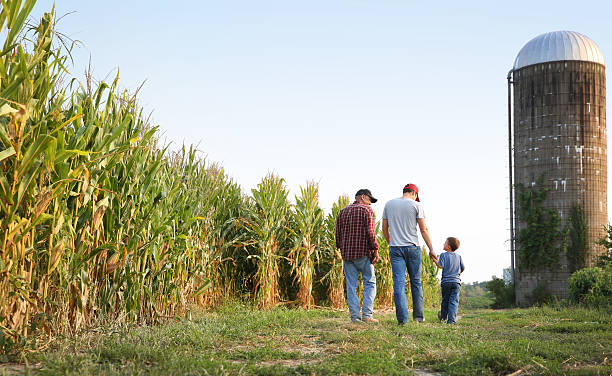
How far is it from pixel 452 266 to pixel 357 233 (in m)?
1.69

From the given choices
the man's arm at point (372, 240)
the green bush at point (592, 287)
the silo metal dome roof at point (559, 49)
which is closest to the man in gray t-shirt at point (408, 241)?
the man's arm at point (372, 240)

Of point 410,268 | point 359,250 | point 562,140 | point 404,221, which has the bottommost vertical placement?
point 410,268

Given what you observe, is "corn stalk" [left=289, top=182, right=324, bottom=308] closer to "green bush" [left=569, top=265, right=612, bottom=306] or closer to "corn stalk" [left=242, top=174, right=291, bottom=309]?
"corn stalk" [left=242, top=174, right=291, bottom=309]

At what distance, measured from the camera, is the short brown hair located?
8250 mm

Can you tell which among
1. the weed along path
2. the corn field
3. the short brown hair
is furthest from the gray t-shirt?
the corn field

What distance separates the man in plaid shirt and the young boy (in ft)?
3.70

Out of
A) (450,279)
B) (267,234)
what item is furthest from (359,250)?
(267,234)

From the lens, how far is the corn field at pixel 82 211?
14.2 feet

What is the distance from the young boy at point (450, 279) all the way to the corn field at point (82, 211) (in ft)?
12.7

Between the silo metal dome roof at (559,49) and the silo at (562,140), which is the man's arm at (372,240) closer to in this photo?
the silo at (562,140)

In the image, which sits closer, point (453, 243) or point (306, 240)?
point (453, 243)

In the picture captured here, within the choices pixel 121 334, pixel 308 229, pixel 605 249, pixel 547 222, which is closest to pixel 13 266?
pixel 121 334

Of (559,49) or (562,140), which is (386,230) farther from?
(559,49)

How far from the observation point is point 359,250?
768 centimetres
